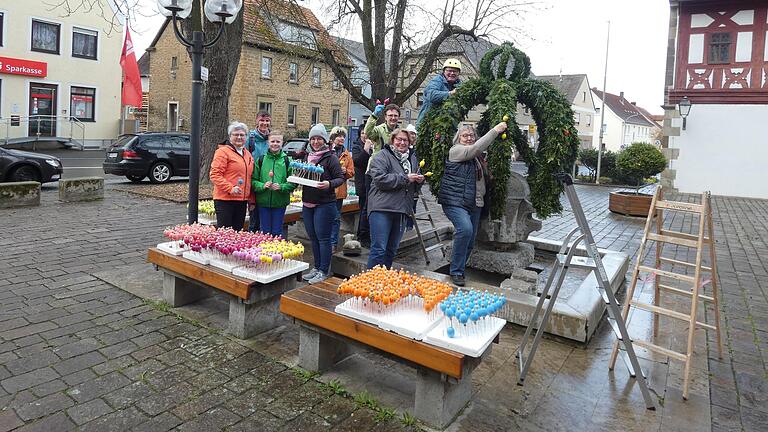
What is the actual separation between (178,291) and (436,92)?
322 cm

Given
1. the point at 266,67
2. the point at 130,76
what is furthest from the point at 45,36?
the point at 130,76

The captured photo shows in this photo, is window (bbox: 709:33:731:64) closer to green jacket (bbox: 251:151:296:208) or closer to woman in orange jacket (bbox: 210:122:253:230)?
green jacket (bbox: 251:151:296:208)

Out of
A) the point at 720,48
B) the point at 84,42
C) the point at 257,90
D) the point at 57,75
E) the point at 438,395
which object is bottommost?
the point at 438,395

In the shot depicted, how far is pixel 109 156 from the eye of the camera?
1532 cm

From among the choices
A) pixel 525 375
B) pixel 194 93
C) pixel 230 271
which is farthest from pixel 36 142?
pixel 525 375

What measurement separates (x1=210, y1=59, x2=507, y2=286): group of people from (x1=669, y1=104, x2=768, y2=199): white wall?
61.8 feet

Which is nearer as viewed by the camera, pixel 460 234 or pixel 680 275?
pixel 680 275

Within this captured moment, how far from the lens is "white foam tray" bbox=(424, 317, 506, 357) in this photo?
287 cm

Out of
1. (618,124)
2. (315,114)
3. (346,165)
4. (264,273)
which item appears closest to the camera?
(264,273)

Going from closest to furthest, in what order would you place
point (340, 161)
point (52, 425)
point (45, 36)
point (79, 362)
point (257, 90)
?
point (52, 425)
point (79, 362)
point (340, 161)
point (45, 36)
point (257, 90)

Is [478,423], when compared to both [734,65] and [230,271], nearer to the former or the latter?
[230,271]

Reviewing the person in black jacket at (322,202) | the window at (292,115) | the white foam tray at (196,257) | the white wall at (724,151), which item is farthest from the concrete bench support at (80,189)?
the window at (292,115)

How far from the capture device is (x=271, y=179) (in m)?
5.60

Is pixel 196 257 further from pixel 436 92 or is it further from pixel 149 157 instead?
pixel 149 157
